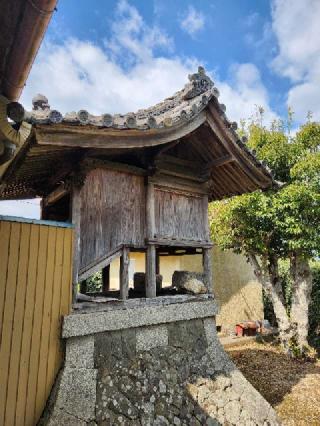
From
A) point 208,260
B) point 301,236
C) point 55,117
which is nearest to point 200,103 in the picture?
point 55,117

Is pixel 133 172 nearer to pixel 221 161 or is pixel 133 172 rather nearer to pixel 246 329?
pixel 221 161

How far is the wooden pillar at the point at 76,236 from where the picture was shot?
4.45 meters

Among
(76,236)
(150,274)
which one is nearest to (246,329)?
(150,274)

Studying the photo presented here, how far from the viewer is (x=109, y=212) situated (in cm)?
518

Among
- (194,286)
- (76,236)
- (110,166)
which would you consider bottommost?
(194,286)

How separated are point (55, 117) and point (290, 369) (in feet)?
33.2

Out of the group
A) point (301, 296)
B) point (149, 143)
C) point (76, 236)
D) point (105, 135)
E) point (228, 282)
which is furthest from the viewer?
point (228, 282)

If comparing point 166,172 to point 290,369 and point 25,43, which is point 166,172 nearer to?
point 25,43

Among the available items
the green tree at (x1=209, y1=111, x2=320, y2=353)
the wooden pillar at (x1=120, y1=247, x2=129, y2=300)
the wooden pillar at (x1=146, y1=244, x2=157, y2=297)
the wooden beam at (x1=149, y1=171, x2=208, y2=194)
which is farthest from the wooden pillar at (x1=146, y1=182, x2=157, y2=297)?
the green tree at (x1=209, y1=111, x2=320, y2=353)

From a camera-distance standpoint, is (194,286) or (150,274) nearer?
(150,274)

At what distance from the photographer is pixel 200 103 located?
5.30m

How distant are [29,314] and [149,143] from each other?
9.54 ft

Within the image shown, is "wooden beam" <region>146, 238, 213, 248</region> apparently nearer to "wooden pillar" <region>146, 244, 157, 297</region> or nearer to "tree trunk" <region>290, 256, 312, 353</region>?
"wooden pillar" <region>146, 244, 157, 297</region>

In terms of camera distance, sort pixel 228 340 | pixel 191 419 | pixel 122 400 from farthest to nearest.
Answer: pixel 228 340 → pixel 191 419 → pixel 122 400
